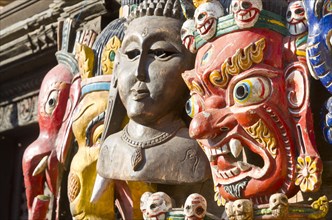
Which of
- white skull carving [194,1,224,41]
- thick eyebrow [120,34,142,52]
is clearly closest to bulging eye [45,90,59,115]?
thick eyebrow [120,34,142,52]

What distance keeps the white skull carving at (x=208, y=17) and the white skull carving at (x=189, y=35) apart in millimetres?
90

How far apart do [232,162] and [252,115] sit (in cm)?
14

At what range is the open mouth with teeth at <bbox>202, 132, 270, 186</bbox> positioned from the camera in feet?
6.64

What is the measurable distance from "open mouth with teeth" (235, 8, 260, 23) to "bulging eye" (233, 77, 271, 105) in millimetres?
153

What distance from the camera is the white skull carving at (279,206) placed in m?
1.91

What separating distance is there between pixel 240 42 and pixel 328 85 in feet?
0.84

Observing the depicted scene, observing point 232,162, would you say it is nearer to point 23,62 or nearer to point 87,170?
point 87,170

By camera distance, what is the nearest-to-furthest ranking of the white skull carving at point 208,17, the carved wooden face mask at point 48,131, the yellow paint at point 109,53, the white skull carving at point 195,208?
the white skull carving at point 195,208
the white skull carving at point 208,17
the yellow paint at point 109,53
the carved wooden face mask at point 48,131

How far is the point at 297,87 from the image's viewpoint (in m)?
2.04

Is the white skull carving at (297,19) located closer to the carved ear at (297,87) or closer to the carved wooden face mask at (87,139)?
the carved ear at (297,87)

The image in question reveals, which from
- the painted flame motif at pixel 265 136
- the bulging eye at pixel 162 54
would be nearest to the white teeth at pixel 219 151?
the painted flame motif at pixel 265 136

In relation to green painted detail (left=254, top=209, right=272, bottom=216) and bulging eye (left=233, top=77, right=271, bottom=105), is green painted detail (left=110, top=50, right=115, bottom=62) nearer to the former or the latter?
bulging eye (left=233, top=77, right=271, bottom=105)

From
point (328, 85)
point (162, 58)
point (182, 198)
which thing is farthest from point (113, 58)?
point (328, 85)

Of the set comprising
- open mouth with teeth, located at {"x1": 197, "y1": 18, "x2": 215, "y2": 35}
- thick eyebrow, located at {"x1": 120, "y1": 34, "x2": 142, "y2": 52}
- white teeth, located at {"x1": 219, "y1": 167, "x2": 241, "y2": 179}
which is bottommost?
white teeth, located at {"x1": 219, "y1": 167, "x2": 241, "y2": 179}
